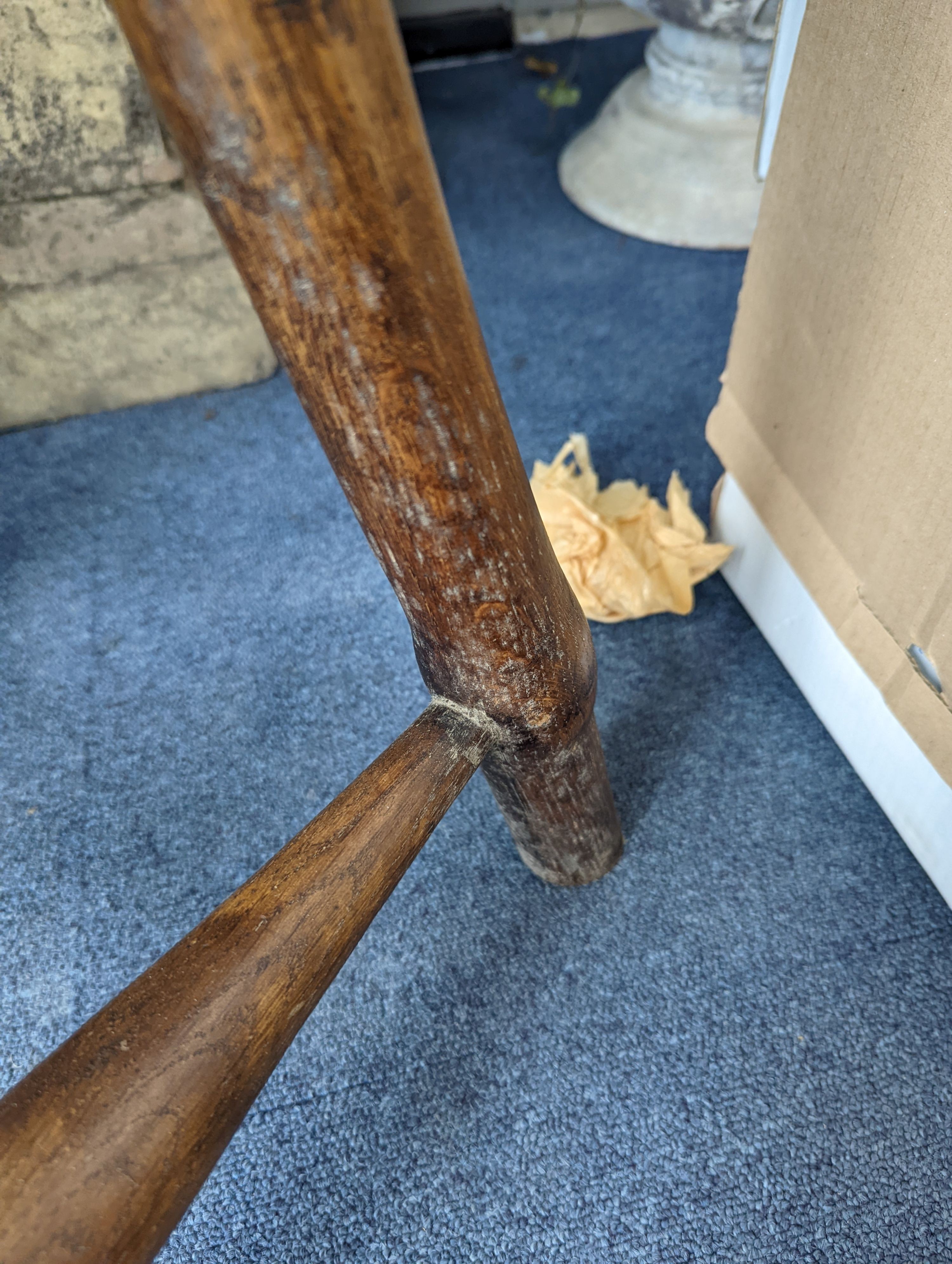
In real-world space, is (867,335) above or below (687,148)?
above

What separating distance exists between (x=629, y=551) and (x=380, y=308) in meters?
0.59

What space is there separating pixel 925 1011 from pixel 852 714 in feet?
0.83

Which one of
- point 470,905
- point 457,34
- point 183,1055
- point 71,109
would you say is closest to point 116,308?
point 71,109

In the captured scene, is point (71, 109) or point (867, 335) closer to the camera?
point (867, 335)

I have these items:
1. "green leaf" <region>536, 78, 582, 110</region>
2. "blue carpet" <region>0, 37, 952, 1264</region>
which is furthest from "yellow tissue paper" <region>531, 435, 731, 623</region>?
"green leaf" <region>536, 78, 582, 110</region>

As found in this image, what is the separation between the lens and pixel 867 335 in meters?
0.60

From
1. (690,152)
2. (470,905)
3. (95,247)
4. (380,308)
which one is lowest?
(470,905)

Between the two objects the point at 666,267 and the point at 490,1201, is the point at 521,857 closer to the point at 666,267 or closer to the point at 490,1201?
the point at 490,1201

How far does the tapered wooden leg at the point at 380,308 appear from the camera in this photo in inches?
11.4

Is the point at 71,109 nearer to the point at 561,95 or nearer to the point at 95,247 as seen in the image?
the point at 95,247

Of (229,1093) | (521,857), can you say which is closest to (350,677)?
(521,857)

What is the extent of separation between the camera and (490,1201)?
1.96ft

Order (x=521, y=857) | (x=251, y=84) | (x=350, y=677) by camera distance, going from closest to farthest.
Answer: (x=251, y=84) → (x=521, y=857) → (x=350, y=677)

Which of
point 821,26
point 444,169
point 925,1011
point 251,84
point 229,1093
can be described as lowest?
point 925,1011
